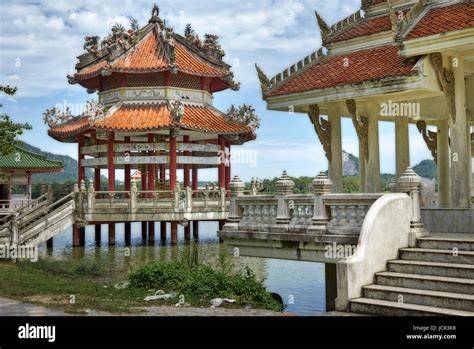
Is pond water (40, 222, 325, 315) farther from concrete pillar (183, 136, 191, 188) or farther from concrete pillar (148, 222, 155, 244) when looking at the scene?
concrete pillar (183, 136, 191, 188)

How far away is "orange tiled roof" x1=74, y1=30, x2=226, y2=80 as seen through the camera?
4056cm

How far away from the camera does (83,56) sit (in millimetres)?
44719

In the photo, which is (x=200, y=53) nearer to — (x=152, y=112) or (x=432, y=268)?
(x=152, y=112)

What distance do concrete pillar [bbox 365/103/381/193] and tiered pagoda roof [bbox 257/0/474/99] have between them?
1314 millimetres

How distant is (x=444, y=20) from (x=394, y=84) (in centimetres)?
179

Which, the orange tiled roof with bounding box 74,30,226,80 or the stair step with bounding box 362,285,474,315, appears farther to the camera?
the orange tiled roof with bounding box 74,30,226,80

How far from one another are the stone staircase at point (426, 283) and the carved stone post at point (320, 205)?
2.00m

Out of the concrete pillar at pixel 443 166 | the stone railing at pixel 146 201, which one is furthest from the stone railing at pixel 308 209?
the stone railing at pixel 146 201

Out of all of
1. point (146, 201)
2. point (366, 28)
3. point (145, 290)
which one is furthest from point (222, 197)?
point (145, 290)

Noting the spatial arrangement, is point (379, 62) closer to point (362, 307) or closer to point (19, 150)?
point (362, 307)

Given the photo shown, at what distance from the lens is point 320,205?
1418 centimetres

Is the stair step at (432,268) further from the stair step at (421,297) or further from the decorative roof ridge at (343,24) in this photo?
the decorative roof ridge at (343,24)

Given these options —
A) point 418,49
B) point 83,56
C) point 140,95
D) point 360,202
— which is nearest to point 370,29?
point 418,49

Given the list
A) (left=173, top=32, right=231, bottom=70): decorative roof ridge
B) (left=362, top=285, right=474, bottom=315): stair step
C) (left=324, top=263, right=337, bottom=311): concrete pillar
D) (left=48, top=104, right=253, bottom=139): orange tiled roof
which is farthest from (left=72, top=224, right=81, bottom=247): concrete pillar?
(left=362, top=285, right=474, bottom=315): stair step
